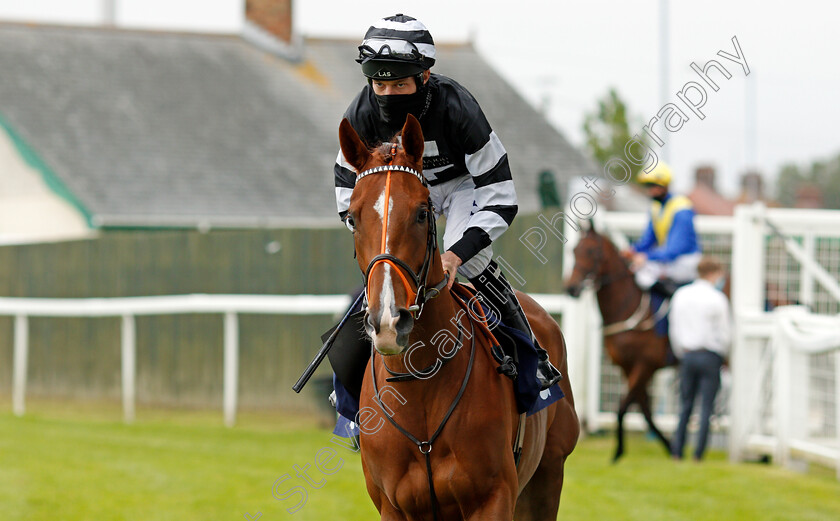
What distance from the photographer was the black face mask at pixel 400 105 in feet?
12.8

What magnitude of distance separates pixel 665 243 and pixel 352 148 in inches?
280

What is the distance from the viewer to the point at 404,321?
129 inches

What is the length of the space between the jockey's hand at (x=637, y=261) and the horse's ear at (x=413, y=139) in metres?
6.96

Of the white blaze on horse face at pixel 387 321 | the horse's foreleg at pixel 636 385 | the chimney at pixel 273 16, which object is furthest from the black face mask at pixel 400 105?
the chimney at pixel 273 16

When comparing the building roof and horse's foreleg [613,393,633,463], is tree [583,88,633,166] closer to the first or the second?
the building roof

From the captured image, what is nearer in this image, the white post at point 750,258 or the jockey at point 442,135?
the jockey at point 442,135

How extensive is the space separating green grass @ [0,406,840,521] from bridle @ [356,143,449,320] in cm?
383

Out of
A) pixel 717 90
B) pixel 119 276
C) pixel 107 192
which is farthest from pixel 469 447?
pixel 107 192

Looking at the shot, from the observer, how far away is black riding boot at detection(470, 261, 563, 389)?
4414 millimetres

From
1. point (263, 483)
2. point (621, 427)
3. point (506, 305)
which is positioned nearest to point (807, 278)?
point (621, 427)

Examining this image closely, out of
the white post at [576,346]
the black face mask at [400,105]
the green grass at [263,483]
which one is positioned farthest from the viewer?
the white post at [576,346]

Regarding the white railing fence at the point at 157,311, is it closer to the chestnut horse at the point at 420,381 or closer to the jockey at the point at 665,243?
the jockey at the point at 665,243

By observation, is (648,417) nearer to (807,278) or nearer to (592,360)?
(592,360)

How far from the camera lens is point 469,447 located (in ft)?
12.5
